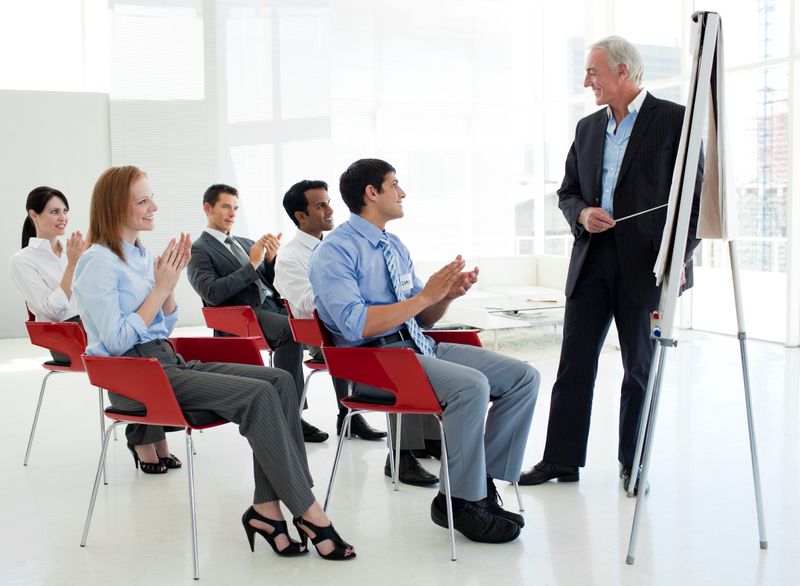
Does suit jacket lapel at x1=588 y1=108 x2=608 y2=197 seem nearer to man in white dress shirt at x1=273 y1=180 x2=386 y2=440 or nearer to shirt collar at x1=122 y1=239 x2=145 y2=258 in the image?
man in white dress shirt at x1=273 y1=180 x2=386 y2=440

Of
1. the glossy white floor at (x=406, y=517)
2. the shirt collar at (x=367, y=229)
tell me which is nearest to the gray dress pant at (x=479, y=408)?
the glossy white floor at (x=406, y=517)

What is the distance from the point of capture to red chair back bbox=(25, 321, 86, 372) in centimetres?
401

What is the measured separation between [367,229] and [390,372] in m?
0.61

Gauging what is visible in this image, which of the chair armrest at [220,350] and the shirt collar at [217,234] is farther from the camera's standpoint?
the shirt collar at [217,234]

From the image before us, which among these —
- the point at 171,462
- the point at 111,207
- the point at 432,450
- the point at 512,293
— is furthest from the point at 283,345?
the point at 512,293

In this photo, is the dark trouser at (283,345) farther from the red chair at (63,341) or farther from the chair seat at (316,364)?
the red chair at (63,341)

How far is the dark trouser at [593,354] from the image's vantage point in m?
3.61

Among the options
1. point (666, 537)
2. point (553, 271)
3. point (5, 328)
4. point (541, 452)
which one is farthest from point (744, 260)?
point (5, 328)

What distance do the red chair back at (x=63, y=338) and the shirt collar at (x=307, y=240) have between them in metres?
1.11

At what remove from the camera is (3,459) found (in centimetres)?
427

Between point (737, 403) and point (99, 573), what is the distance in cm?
373

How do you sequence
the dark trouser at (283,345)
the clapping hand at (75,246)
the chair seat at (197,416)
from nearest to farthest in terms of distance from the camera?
the chair seat at (197,416), the clapping hand at (75,246), the dark trouser at (283,345)

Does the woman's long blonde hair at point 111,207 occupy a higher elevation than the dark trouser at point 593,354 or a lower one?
higher

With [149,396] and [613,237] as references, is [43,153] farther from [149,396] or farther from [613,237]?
[613,237]
